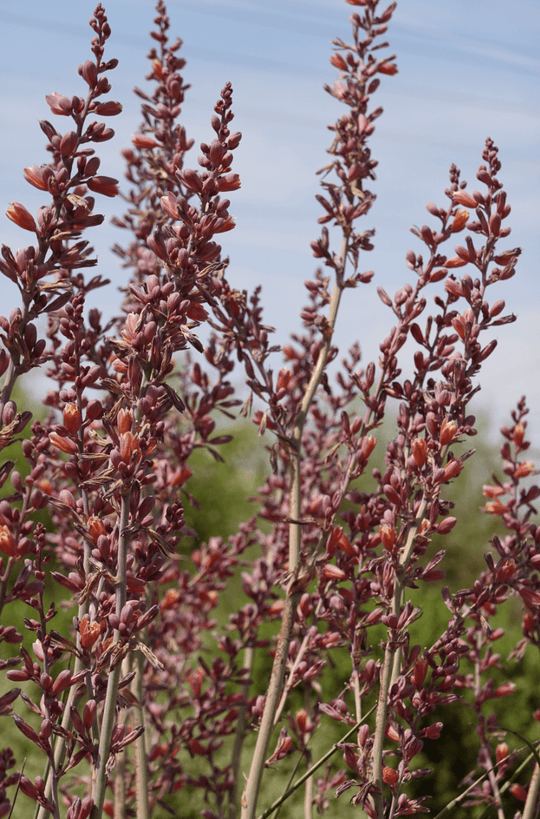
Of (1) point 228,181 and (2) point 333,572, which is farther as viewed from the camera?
(2) point 333,572

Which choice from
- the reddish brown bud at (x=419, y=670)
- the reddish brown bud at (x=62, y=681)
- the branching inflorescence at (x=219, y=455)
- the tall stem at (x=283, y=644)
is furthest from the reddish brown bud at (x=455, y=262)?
the reddish brown bud at (x=62, y=681)

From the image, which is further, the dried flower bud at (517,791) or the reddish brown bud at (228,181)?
the dried flower bud at (517,791)

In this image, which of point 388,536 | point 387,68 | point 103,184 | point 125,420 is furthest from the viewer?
point 387,68

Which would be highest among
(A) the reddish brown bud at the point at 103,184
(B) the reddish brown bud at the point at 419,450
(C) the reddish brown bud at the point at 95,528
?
(A) the reddish brown bud at the point at 103,184

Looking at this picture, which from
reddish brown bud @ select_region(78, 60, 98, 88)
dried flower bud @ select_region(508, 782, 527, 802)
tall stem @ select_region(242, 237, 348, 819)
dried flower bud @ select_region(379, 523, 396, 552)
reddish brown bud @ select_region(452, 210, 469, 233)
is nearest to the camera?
reddish brown bud @ select_region(78, 60, 98, 88)

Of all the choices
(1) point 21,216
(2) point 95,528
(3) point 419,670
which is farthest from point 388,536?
(1) point 21,216

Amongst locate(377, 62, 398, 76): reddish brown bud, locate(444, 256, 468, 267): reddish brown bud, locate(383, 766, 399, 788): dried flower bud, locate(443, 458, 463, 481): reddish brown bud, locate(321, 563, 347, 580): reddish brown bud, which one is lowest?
locate(383, 766, 399, 788): dried flower bud

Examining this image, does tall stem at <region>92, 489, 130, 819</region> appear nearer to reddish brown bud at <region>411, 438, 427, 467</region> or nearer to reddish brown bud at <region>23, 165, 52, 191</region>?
reddish brown bud at <region>23, 165, 52, 191</region>

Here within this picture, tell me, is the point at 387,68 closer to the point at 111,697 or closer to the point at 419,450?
the point at 419,450

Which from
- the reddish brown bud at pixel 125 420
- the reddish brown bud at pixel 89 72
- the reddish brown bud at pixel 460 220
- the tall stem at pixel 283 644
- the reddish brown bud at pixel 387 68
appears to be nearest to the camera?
the reddish brown bud at pixel 125 420

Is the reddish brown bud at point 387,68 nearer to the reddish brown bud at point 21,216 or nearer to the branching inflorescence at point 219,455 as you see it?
the branching inflorescence at point 219,455

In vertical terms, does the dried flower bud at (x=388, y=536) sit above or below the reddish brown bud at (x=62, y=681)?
above

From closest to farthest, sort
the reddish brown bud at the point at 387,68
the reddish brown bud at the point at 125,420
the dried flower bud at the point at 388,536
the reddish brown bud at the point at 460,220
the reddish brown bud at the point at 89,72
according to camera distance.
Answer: the reddish brown bud at the point at 125,420, the reddish brown bud at the point at 89,72, the dried flower bud at the point at 388,536, the reddish brown bud at the point at 460,220, the reddish brown bud at the point at 387,68

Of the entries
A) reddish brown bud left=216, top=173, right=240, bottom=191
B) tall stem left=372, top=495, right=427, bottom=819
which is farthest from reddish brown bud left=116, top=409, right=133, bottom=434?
tall stem left=372, top=495, right=427, bottom=819
